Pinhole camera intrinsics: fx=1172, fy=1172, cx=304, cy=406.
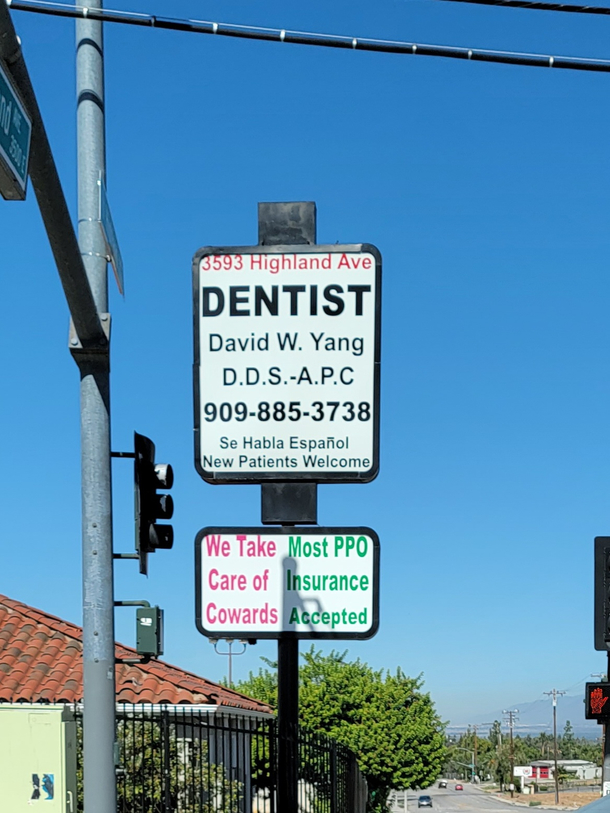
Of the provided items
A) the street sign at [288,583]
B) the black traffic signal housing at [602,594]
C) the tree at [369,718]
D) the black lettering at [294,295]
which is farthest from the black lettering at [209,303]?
the tree at [369,718]

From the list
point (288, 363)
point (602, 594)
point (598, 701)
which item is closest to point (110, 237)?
point (288, 363)

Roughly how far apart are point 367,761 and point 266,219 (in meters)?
48.1

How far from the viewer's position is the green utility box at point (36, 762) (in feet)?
30.2

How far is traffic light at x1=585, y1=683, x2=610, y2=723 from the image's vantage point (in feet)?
64.4

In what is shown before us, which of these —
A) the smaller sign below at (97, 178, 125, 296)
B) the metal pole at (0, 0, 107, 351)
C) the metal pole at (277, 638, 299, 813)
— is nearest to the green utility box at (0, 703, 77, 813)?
the metal pole at (277, 638, 299, 813)

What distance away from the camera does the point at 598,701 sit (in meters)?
19.8

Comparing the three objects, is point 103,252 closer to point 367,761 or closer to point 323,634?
point 323,634

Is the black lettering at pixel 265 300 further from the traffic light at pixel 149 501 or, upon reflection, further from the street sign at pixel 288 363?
the traffic light at pixel 149 501

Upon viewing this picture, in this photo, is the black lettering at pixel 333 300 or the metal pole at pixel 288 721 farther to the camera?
the metal pole at pixel 288 721

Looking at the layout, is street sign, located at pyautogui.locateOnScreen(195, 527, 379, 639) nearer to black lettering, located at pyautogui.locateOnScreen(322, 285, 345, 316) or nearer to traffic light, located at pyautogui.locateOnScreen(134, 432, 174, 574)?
traffic light, located at pyautogui.locateOnScreen(134, 432, 174, 574)

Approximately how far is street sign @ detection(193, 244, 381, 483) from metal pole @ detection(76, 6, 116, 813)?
2.46 feet

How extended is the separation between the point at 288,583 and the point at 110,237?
107 inches

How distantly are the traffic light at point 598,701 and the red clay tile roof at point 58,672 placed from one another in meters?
6.08

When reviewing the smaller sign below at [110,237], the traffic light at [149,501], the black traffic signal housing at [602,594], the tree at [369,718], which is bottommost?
the tree at [369,718]
